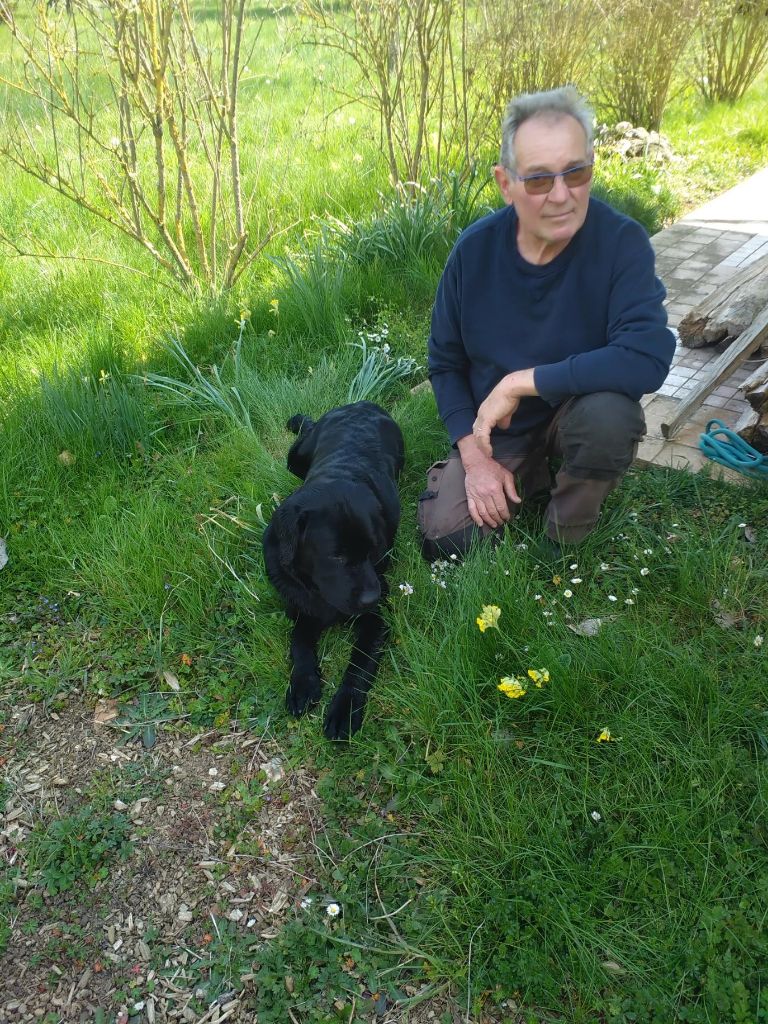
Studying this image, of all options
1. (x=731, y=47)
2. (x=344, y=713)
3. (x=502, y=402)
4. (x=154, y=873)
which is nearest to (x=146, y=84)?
(x=502, y=402)

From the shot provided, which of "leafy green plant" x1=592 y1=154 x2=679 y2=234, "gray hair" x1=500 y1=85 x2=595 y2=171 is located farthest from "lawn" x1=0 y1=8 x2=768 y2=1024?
"leafy green plant" x1=592 y1=154 x2=679 y2=234

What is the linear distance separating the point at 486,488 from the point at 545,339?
0.59 m

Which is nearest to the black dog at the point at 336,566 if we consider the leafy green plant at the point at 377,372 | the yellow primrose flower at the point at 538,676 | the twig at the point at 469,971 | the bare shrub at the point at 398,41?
the yellow primrose flower at the point at 538,676

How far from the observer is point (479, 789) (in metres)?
2.19

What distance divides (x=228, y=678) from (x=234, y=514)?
2.80ft

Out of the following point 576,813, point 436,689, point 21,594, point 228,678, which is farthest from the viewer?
point 21,594

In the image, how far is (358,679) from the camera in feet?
8.57

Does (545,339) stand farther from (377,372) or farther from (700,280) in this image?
(700,280)

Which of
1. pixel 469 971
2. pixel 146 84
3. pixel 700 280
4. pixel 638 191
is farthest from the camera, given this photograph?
pixel 638 191

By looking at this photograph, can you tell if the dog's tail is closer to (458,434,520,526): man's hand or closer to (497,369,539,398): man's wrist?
(458,434,520,526): man's hand

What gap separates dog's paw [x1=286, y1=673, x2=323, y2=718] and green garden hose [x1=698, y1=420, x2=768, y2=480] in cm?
197

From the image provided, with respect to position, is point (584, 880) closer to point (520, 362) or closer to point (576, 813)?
point (576, 813)

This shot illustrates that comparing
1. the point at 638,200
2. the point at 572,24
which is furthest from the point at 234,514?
the point at 572,24

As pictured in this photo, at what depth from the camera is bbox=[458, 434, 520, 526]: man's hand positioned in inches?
113
